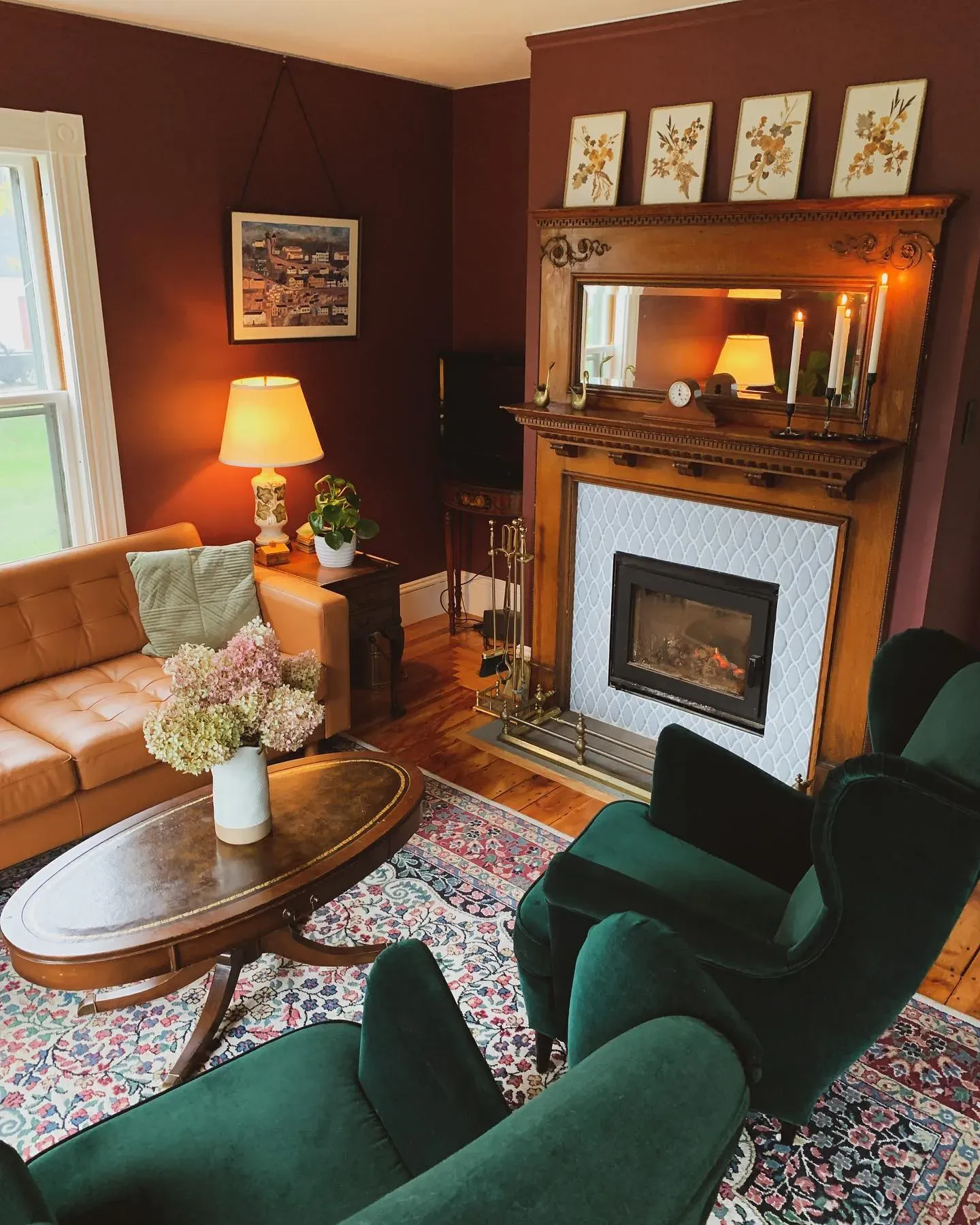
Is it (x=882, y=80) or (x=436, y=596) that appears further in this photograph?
(x=436, y=596)

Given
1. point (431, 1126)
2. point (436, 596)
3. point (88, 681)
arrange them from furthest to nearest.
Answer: point (436, 596) < point (88, 681) < point (431, 1126)

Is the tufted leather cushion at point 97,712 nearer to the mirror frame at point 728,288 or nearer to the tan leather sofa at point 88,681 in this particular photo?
the tan leather sofa at point 88,681

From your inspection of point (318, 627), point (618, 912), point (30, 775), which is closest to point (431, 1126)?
point (618, 912)

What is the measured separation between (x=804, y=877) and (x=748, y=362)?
1889mm

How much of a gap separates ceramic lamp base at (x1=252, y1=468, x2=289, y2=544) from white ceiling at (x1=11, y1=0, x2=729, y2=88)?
1.65 metres

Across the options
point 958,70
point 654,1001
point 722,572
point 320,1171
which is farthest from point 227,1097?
point 958,70

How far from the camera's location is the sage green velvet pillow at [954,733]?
1.65m

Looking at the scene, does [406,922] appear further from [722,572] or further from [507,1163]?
[507,1163]

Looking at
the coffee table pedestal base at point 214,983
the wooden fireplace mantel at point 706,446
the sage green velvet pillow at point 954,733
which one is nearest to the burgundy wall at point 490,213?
the wooden fireplace mantel at point 706,446

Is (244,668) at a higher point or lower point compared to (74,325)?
lower

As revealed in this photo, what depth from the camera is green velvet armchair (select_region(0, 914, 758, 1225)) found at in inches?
33.5

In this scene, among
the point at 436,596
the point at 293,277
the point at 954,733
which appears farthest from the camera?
the point at 436,596

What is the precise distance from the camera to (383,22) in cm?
347

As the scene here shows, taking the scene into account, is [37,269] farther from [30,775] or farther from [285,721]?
[285,721]
